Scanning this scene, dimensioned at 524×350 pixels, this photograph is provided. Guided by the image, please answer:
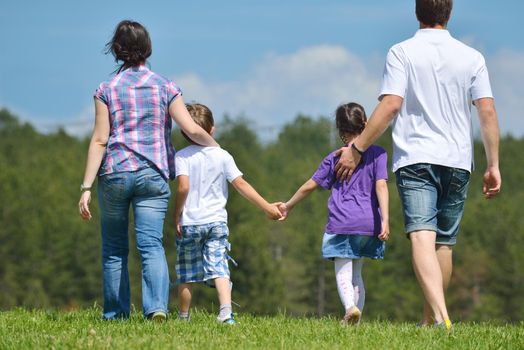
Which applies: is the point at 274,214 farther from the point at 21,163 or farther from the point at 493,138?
the point at 21,163

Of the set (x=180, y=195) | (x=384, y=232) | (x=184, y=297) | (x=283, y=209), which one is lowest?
(x=184, y=297)

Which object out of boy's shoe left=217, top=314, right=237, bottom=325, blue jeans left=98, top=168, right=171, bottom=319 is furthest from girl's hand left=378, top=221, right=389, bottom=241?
blue jeans left=98, top=168, right=171, bottom=319

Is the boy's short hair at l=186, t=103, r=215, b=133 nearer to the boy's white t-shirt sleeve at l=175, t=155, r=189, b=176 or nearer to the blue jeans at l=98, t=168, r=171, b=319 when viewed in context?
the boy's white t-shirt sleeve at l=175, t=155, r=189, b=176

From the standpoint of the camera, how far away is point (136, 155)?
7.89 metres

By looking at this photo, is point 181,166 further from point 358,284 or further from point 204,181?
point 358,284

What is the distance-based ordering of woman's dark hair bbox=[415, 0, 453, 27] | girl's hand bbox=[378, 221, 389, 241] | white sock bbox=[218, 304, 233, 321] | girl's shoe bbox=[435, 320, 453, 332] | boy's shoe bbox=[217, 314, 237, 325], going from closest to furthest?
girl's shoe bbox=[435, 320, 453, 332]
woman's dark hair bbox=[415, 0, 453, 27]
boy's shoe bbox=[217, 314, 237, 325]
white sock bbox=[218, 304, 233, 321]
girl's hand bbox=[378, 221, 389, 241]

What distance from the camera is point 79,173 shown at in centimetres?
11112

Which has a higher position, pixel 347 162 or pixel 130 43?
pixel 130 43

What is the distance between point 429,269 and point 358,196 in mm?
1165

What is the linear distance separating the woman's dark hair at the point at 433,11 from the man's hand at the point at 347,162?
1.13 meters

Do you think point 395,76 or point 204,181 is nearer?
point 395,76

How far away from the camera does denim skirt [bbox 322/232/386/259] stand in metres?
8.41

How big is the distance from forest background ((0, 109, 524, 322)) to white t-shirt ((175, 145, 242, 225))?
193 feet

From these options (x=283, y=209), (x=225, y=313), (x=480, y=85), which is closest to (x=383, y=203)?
(x=283, y=209)
